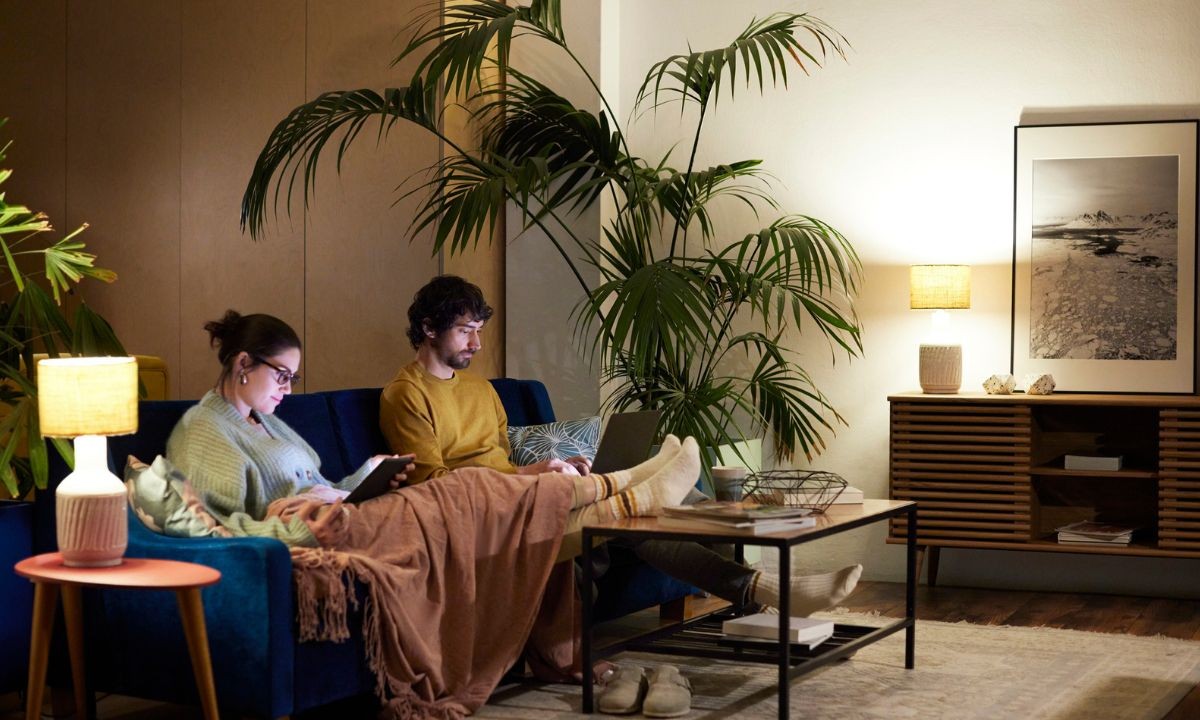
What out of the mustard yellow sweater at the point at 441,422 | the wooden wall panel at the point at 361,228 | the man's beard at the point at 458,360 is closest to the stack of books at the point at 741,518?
the mustard yellow sweater at the point at 441,422

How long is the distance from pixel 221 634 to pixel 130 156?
13.5 ft

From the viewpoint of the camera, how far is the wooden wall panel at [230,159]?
6109 millimetres

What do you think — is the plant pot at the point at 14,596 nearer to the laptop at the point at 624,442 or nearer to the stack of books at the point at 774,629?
the laptop at the point at 624,442

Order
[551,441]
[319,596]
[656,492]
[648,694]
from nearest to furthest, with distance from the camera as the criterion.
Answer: [319,596] < [648,694] < [656,492] < [551,441]

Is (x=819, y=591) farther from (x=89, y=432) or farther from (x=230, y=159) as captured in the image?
(x=230, y=159)

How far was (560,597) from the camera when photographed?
3824mm

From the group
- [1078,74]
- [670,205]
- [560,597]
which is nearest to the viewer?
[560,597]

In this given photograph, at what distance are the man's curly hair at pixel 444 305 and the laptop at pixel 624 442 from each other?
1.77 ft

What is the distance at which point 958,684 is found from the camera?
387 cm

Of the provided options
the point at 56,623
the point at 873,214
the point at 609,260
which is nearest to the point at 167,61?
the point at 609,260

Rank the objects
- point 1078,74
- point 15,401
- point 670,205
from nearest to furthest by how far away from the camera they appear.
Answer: point 15,401, point 670,205, point 1078,74

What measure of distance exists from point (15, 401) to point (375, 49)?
9.18 ft

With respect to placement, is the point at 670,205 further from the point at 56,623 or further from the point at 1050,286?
the point at 56,623

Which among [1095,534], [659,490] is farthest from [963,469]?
[659,490]
